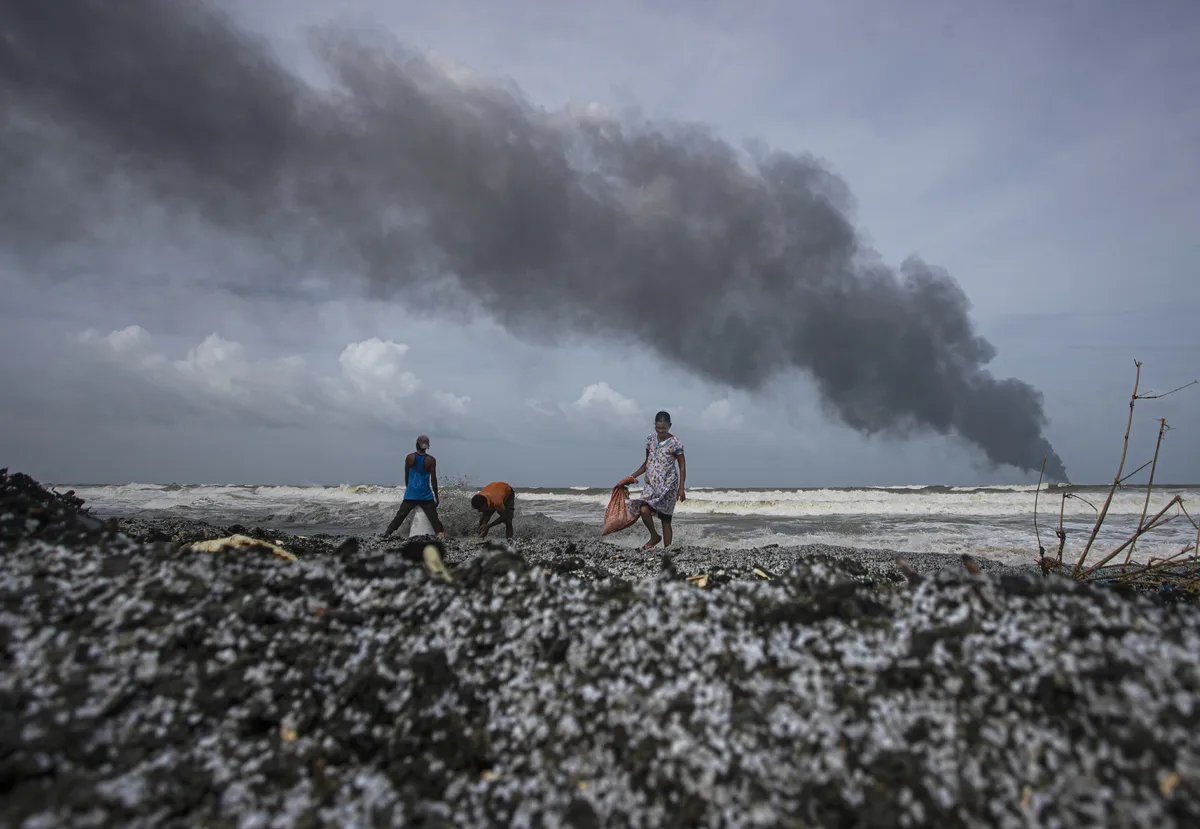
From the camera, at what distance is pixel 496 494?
10.1 m

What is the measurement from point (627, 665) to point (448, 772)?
59cm

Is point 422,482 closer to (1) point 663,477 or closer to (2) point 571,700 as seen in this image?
(1) point 663,477

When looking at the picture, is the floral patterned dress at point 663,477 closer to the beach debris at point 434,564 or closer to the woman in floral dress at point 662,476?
the woman in floral dress at point 662,476

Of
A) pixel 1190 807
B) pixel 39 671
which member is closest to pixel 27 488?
pixel 39 671

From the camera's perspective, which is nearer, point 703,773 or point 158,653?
point 703,773

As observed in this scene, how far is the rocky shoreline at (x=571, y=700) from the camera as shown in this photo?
1.67 meters

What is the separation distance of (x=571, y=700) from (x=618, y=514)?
7.76 m

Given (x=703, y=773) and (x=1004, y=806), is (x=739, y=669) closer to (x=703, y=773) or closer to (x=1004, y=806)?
(x=703, y=773)

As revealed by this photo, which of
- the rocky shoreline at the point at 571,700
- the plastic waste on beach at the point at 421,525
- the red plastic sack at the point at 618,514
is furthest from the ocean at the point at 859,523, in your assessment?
the rocky shoreline at the point at 571,700

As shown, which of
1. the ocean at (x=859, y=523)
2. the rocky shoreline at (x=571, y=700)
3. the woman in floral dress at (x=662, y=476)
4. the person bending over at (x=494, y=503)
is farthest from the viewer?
the ocean at (x=859, y=523)

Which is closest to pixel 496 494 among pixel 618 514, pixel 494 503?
pixel 494 503

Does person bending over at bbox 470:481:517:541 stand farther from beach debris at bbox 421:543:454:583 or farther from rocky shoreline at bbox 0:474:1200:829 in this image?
rocky shoreline at bbox 0:474:1200:829

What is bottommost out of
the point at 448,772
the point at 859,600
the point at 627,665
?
the point at 448,772

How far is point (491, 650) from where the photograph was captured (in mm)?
2258
